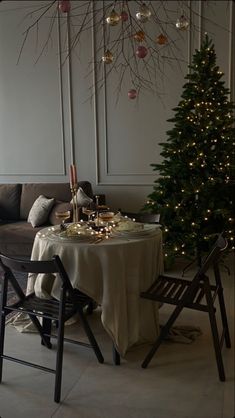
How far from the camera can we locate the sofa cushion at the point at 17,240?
3.99 m

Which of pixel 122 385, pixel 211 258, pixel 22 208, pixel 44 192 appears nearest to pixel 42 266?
pixel 122 385

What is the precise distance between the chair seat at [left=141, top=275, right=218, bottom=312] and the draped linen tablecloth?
0.25 ft

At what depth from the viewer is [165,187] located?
3.75 metres

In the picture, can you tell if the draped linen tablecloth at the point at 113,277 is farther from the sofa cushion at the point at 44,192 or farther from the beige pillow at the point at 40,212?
the sofa cushion at the point at 44,192

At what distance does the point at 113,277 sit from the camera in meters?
2.18

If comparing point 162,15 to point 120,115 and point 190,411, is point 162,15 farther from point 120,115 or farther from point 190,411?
point 190,411

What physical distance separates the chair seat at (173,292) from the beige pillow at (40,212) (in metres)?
2.07

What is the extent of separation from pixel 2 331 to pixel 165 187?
2.17 metres

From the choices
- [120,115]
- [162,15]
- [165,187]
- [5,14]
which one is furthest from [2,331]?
[5,14]

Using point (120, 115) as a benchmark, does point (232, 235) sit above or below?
below

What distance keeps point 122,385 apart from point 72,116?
3610 mm

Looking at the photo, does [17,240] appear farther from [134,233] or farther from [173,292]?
[173,292]

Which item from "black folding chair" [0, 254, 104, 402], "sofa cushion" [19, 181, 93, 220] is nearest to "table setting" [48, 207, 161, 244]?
"black folding chair" [0, 254, 104, 402]

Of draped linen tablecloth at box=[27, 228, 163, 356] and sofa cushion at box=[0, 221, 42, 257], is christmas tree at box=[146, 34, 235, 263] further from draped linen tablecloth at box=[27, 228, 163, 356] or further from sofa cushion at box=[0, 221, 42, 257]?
sofa cushion at box=[0, 221, 42, 257]
